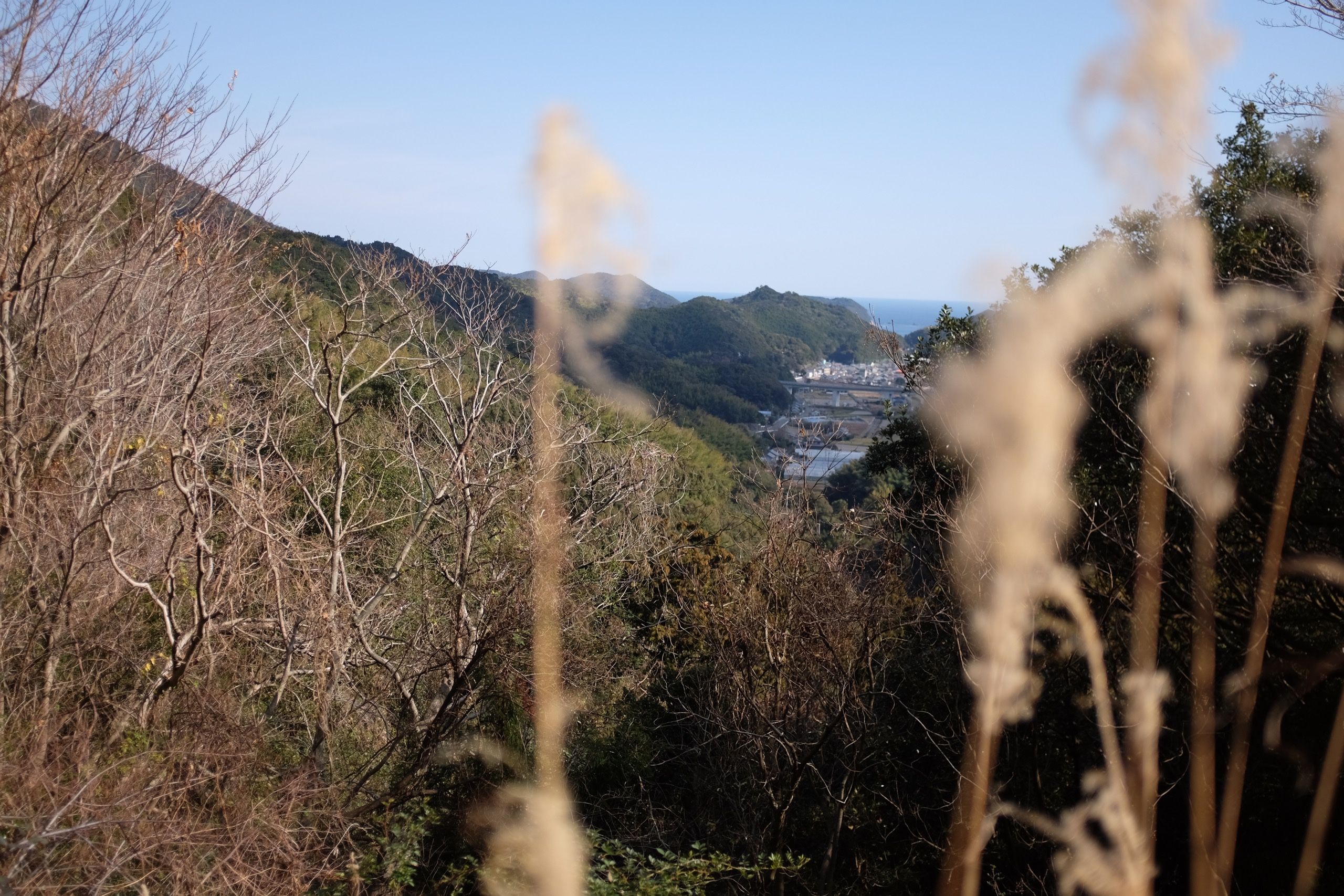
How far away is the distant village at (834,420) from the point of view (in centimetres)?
696

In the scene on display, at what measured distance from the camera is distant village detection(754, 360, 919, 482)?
6957mm

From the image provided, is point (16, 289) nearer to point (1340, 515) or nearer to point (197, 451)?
point (197, 451)

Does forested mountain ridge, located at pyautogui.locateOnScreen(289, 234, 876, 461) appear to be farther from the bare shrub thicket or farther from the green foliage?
the green foliage

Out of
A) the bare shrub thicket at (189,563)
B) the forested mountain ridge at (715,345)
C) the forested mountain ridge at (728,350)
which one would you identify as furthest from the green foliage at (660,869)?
the forested mountain ridge at (728,350)

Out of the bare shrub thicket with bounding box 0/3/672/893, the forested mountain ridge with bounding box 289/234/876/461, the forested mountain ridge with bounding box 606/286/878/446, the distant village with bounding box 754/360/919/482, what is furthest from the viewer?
the forested mountain ridge with bounding box 606/286/878/446

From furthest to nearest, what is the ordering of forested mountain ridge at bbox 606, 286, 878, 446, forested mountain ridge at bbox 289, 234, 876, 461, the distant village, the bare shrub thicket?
forested mountain ridge at bbox 606, 286, 878, 446
forested mountain ridge at bbox 289, 234, 876, 461
the distant village
the bare shrub thicket

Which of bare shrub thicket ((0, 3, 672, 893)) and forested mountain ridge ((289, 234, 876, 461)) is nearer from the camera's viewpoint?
bare shrub thicket ((0, 3, 672, 893))

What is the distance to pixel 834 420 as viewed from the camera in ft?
26.5

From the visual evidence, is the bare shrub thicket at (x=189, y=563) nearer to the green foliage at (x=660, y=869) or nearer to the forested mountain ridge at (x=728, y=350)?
the green foliage at (x=660, y=869)

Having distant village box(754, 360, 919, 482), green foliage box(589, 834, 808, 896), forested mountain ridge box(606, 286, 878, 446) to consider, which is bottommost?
green foliage box(589, 834, 808, 896)

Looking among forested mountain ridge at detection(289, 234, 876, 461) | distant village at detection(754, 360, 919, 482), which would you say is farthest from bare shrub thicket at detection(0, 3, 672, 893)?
distant village at detection(754, 360, 919, 482)

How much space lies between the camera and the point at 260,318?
7.59 m

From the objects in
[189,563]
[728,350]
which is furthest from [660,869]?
[728,350]

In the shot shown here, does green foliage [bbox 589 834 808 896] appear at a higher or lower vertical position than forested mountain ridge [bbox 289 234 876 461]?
lower
